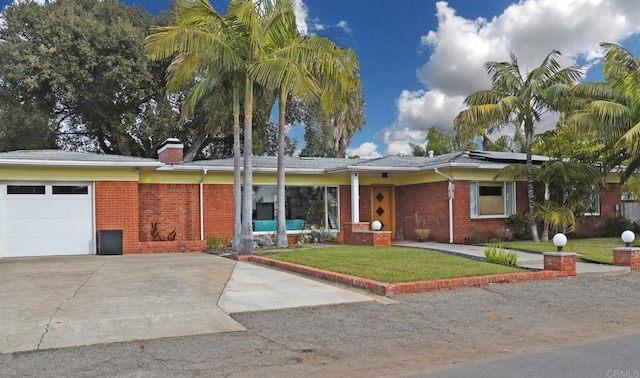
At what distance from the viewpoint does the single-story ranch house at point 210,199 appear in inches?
616

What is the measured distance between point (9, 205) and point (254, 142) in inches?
589

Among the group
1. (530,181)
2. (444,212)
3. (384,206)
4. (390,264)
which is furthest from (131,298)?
(530,181)

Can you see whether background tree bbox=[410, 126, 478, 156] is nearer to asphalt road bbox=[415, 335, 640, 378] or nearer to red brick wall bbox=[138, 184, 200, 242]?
red brick wall bbox=[138, 184, 200, 242]

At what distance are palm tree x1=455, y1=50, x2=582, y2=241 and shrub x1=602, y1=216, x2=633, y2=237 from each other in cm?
509

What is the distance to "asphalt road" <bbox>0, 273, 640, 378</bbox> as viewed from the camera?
5.47m

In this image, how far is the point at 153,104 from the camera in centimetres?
2892

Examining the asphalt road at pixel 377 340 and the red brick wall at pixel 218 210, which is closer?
the asphalt road at pixel 377 340

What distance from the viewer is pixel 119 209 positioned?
1641 centimetres

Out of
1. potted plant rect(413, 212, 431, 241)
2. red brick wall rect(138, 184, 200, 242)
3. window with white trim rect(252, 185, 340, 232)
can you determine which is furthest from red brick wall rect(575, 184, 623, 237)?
red brick wall rect(138, 184, 200, 242)

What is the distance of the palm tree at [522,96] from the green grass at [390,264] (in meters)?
5.46

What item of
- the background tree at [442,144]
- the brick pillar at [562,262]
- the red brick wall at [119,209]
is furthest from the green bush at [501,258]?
the background tree at [442,144]

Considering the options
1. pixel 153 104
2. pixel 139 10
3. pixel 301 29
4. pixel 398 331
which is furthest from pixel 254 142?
pixel 398 331

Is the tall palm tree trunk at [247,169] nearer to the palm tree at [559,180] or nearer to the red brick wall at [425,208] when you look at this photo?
the red brick wall at [425,208]

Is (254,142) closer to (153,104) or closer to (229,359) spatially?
(153,104)
